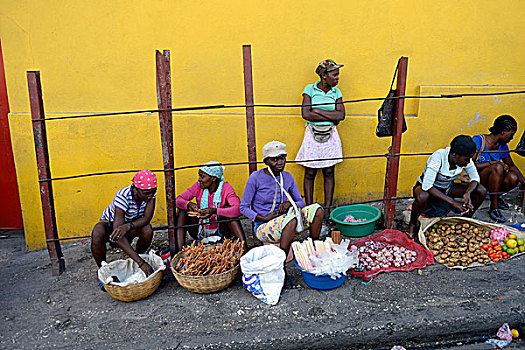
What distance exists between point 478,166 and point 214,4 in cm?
337

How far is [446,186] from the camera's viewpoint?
3.93 meters

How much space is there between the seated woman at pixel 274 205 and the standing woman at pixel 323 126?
624 mm

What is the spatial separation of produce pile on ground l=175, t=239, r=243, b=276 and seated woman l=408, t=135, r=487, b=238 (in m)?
1.88

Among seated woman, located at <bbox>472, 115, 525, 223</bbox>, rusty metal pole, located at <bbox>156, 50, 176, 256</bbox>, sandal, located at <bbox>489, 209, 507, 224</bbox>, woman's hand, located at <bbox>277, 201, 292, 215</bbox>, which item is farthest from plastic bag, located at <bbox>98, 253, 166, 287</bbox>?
sandal, located at <bbox>489, 209, 507, 224</bbox>

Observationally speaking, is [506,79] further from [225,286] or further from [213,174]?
[225,286]

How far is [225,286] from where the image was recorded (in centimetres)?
323

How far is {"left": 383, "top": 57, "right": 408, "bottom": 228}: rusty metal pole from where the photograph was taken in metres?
3.72

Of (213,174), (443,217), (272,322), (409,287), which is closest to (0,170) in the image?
(213,174)

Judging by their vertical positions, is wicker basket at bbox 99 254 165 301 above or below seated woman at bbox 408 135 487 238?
below

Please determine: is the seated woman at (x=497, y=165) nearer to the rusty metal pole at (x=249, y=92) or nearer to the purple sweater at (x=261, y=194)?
the purple sweater at (x=261, y=194)

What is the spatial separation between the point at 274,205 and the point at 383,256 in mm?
1085

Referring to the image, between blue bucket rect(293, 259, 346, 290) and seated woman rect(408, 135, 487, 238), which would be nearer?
blue bucket rect(293, 259, 346, 290)

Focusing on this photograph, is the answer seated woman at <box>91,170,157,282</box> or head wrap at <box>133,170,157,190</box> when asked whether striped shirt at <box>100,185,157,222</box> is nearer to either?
seated woman at <box>91,170,157,282</box>

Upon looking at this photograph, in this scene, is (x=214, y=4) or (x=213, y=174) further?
(x=214, y=4)
